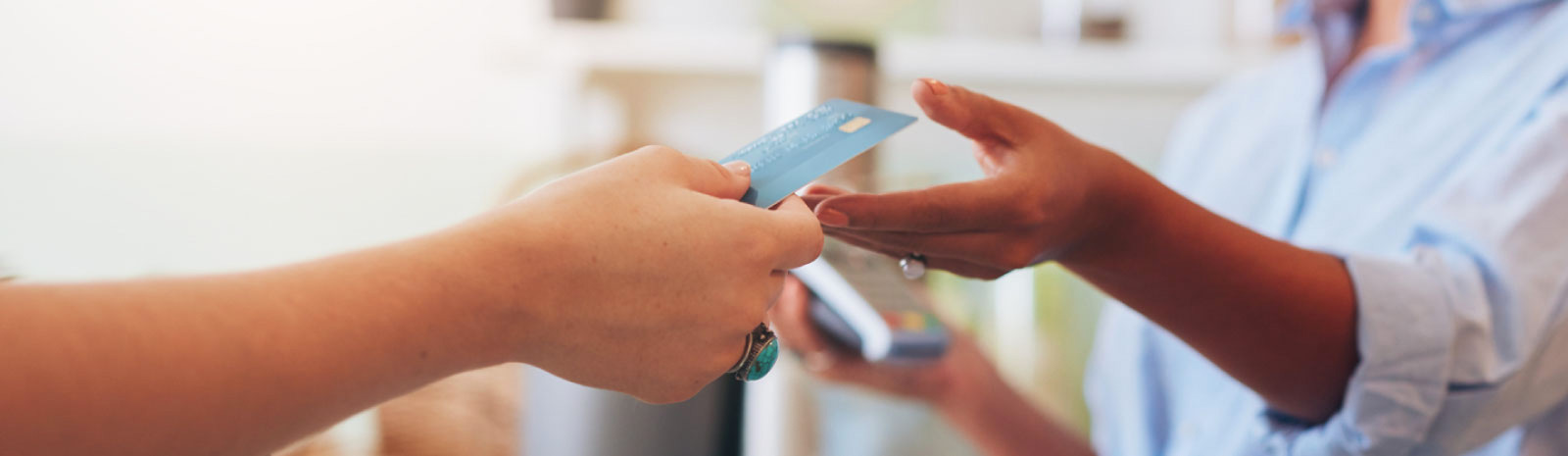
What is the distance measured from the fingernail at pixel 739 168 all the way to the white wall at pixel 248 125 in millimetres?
1039

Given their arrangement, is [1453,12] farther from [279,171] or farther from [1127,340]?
[279,171]

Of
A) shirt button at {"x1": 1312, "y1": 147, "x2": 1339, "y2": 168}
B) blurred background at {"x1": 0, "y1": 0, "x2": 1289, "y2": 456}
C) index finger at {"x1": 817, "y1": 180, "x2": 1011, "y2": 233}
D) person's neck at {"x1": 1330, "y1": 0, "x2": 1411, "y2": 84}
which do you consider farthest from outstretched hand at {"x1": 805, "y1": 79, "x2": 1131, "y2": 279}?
blurred background at {"x1": 0, "y1": 0, "x2": 1289, "y2": 456}

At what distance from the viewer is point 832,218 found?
395 millimetres

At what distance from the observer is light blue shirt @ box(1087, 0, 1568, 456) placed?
50 cm

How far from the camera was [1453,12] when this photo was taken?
62 centimetres

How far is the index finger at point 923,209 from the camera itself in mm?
393

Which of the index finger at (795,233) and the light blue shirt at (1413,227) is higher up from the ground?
the index finger at (795,233)

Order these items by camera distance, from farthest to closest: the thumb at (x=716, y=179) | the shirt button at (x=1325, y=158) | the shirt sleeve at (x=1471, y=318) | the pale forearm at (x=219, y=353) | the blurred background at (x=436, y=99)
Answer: the blurred background at (x=436, y=99), the shirt button at (x=1325, y=158), the shirt sleeve at (x=1471, y=318), the thumb at (x=716, y=179), the pale forearm at (x=219, y=353)

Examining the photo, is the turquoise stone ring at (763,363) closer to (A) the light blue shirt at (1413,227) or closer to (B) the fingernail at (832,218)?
(B) the fingernail at (832,218)

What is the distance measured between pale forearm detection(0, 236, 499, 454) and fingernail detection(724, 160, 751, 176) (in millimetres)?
131

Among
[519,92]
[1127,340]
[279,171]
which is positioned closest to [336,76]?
[279,171]

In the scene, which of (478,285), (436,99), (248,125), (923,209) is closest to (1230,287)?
(923,209)

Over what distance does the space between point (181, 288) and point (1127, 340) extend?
0.67 m

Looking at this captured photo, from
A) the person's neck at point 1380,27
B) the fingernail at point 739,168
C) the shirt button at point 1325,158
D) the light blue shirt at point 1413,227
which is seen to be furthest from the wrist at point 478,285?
the person's neck at point 1380,27
